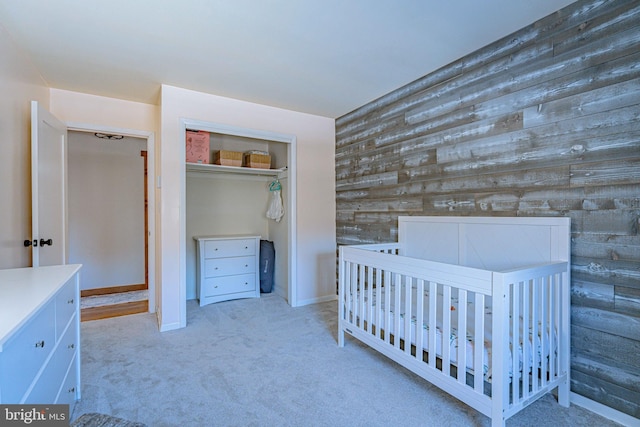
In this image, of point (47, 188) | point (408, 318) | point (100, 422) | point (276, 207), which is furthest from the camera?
point (276, 207)

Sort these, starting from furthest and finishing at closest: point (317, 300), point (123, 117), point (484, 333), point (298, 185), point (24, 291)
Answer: point (317, 300)
point (298, 185)
point (123, 117)
point (484, 333)
point (24, 291)

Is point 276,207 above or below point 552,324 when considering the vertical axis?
above

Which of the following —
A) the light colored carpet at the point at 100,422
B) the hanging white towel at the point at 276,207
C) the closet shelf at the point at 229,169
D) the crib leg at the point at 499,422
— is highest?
the closet shelf at the point at 229,169

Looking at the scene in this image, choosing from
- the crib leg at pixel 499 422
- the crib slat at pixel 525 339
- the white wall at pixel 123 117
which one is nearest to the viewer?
the crib leg at pixel 499 422

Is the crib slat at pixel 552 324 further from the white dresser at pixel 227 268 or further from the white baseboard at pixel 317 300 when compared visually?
the white dresser at pixel 227 268

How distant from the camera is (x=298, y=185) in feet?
Result: 11.7

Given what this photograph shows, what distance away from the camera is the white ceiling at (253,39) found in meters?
1.76

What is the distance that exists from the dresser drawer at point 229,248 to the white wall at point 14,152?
5.12ft

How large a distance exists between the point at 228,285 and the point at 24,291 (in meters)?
2.51

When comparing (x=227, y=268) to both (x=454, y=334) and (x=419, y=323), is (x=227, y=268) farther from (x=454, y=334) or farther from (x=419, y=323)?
(x=454, y=334)

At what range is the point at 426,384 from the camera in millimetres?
1917

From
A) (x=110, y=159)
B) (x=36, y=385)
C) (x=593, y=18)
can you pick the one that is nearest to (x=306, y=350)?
(x=36, y=385)

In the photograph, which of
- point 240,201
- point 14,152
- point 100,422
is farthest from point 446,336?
point 240,201

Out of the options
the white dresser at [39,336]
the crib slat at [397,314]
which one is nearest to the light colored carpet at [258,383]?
the crib slat at [397,314]
